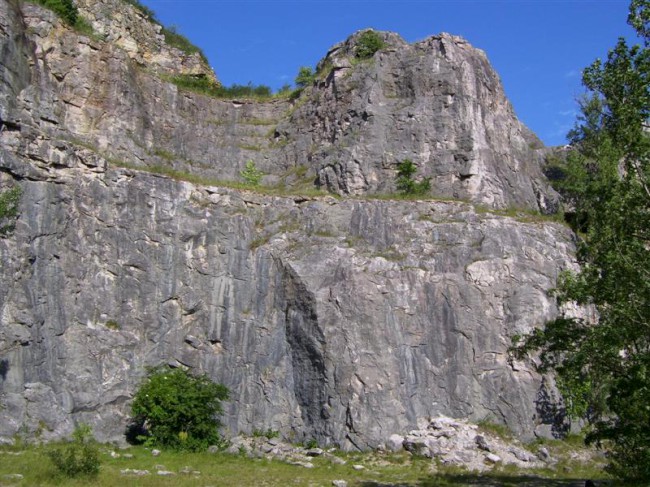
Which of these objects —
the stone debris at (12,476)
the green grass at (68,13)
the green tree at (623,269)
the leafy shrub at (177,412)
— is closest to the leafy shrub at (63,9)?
the green grass at (68,13)

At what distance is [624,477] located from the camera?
49.1 ft

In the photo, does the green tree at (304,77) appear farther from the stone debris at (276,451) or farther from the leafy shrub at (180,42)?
the stone debris at (276,451)

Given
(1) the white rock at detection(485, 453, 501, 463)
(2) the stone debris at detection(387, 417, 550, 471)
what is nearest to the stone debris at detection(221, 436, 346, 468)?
(2) the stone debris at detection(387, 417, 550, 471)

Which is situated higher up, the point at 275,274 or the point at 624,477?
the point at 275,274

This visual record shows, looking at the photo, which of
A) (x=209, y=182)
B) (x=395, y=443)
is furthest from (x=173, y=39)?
(x=395, y=443)

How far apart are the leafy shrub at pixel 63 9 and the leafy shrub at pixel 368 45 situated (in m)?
15.8

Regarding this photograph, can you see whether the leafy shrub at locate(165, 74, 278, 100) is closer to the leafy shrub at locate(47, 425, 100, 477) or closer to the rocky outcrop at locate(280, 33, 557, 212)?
the rocky outcrop at locate(280, 33, 557, 212)

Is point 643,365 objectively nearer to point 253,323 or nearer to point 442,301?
point 442,301

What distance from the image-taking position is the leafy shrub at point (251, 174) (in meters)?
35.4

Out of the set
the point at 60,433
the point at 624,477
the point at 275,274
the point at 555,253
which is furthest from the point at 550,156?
the point at 60,433

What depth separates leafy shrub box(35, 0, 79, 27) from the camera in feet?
109

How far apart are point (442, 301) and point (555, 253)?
637 cm

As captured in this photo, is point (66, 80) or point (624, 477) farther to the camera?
point (66, 80)

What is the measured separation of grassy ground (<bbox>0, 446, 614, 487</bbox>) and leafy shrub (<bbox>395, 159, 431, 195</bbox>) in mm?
13839
